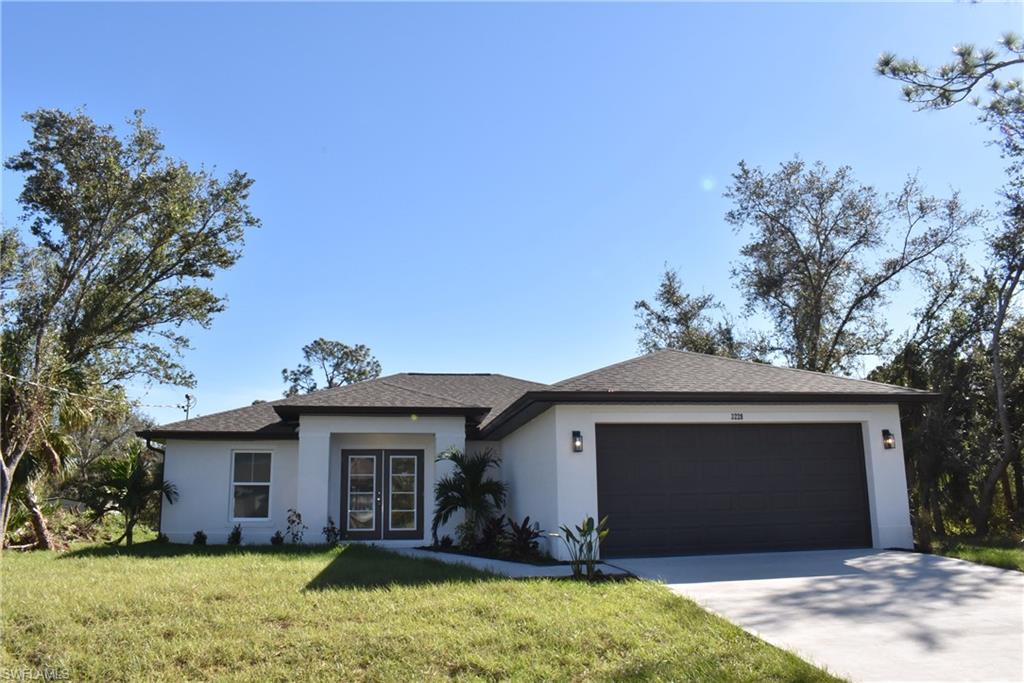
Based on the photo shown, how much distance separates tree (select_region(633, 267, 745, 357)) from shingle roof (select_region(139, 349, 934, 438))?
1004cm

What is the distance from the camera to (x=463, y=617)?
686 centimetres

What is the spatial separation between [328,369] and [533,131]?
140ft

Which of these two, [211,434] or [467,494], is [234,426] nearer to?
[211,434]

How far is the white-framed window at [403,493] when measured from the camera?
1588cm

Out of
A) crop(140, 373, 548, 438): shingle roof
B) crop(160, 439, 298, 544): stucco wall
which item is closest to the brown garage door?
crop(140, 373, 548, 438): shingle roof

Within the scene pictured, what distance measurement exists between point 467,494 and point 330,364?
42.3m

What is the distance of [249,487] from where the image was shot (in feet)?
53.8

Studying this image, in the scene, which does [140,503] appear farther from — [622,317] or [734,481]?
[622,317]

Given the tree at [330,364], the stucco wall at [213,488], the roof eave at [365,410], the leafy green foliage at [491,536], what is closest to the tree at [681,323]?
the roof eave at [365,410]

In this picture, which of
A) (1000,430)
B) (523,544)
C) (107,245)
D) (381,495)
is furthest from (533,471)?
(107,245)

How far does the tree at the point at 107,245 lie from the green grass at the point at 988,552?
1579 cm

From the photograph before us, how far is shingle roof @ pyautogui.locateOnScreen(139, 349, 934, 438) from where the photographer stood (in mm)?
11109

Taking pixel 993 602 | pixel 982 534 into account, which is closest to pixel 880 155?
pixel 982 534

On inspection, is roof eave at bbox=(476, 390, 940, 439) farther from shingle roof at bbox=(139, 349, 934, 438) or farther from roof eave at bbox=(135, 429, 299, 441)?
roof eave at bbox=(135, 429, 299, 441)
